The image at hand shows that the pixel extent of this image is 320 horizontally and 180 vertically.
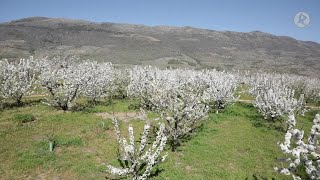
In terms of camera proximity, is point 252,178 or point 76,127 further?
point 76,127

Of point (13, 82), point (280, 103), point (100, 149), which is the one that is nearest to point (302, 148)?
point (100, 149)

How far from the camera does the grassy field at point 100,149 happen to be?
51.3ft

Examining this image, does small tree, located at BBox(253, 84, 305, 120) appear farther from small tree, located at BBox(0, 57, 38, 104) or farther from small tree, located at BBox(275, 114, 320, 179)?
small tree, located at BBox(0, 57, 38, 104)

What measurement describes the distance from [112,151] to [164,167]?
133 inches

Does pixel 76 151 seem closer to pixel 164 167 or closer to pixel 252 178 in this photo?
pixel 164 167

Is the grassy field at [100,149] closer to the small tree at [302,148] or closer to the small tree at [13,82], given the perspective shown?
the small tree at [13,82]

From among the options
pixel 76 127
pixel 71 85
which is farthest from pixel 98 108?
pixel 76 127

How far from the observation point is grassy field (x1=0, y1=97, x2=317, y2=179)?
15625 mm

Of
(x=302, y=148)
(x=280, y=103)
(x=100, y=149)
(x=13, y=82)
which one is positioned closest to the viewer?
(x=302, y=148)

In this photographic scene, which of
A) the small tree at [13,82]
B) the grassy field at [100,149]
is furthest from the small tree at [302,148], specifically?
the small tree at [13,82]

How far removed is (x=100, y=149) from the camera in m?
18.5

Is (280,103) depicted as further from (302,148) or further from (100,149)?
(302,148)

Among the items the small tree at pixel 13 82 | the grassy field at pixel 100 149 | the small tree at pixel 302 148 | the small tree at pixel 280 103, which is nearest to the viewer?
the small tree at pixel 302 148

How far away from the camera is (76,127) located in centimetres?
2302
